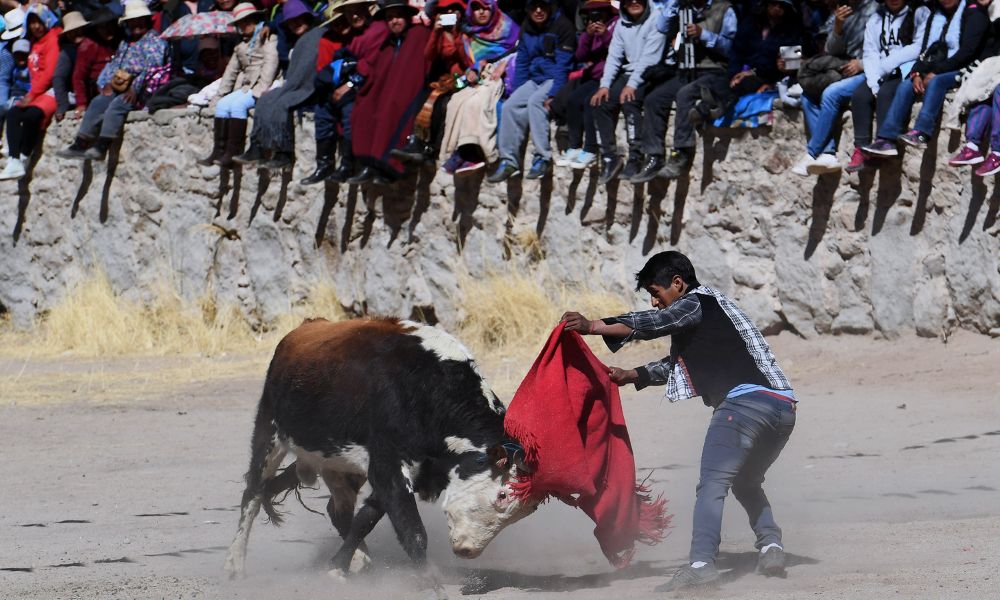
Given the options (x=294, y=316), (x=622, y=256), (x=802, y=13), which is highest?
(x=802, y=13)

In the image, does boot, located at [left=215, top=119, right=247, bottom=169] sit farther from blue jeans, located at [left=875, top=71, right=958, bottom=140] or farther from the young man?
the young man

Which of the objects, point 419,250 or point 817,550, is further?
point 419,250

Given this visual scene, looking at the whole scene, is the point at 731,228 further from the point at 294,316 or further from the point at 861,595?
the point at 861,595

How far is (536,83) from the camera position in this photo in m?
12.9

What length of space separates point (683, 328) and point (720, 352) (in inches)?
8.2

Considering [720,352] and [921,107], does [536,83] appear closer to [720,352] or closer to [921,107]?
[921,107]

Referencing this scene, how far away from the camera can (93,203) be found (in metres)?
16.9

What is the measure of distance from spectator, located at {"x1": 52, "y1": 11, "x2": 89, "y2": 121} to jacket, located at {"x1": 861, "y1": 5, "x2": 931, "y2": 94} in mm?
9938

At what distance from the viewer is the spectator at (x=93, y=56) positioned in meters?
16.8

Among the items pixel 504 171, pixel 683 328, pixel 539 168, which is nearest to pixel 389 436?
pixel 683 328

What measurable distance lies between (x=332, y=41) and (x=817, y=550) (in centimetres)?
936

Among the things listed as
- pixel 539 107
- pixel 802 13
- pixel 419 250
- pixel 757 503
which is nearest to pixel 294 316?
pixel 419 250

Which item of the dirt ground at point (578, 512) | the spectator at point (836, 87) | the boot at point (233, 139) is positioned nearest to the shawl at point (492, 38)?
the boot at point (233, 139)

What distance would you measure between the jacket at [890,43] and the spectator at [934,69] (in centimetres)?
7
